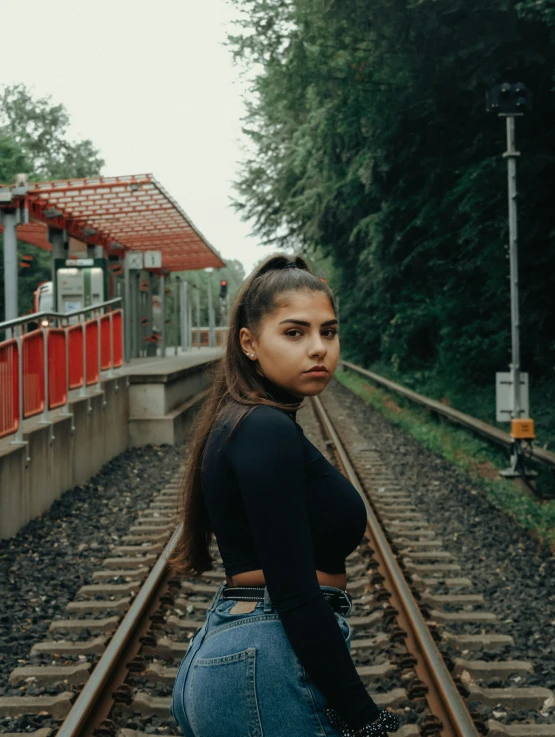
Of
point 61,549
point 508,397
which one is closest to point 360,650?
point 61,549

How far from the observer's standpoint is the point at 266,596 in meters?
1.73

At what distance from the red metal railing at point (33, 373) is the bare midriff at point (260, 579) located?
7021 mm

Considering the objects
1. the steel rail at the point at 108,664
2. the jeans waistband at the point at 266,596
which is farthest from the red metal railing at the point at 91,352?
the jeans waistband at the point at 266,596

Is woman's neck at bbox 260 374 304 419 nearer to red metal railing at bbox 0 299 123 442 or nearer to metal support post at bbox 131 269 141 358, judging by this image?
red metal railing at bbox 0 299 123 442

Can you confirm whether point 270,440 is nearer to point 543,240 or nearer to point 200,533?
point 200,533

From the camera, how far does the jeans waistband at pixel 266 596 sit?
1.74 metres

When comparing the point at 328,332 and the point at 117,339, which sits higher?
the point at 328,332

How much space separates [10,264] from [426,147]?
790 centimetres

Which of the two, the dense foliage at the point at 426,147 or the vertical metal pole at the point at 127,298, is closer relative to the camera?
the dense foliage at the point at 426,147

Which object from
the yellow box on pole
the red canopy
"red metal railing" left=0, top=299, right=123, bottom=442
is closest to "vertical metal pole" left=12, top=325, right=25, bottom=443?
"red metal railing" left=0, top=299, right=123, bottom=442

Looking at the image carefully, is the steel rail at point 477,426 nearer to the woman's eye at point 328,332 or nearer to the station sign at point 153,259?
the station sign at point 153,259

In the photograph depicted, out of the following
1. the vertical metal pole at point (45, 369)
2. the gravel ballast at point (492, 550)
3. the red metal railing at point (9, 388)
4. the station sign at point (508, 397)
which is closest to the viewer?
the gravel ballast at point (492, 550)

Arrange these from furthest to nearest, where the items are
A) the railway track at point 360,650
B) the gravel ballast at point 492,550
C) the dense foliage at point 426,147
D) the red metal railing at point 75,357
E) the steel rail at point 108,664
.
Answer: the dense foliage at point 426,147 → the red metal railing at point 75,357 → the gravel ballast at point 492,550 → the railway track at point 360,650 → the steel rail at point 108,664

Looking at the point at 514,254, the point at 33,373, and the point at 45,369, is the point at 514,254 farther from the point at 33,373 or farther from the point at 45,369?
the point at 33,373
